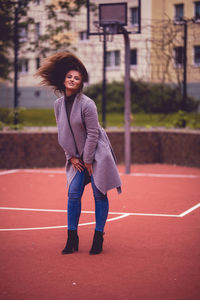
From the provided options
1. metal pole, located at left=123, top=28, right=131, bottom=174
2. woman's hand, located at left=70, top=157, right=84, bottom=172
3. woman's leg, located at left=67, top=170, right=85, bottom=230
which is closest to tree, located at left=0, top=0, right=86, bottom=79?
metal pole, located at left=123, top=28, right=131, bottom=174

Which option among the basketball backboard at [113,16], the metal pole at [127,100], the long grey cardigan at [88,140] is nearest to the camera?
the long grey cardigan at [88,140]

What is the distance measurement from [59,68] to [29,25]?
7516 mm

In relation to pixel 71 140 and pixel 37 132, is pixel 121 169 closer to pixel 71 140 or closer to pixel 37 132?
pixel 37 132

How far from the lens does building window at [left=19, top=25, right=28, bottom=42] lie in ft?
41.7

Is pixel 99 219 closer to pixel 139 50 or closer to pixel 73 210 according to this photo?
pixel 73 210

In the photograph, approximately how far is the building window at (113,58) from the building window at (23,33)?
1930 millimetres

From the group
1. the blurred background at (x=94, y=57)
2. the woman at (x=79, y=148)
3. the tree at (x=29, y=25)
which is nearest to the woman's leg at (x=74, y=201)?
the woman at (x=79, y=148)

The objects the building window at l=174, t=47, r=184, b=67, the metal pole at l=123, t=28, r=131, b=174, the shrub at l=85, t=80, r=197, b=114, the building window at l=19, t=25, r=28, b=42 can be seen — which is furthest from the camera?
the shrub at l=85, t=80, r=197, b=114

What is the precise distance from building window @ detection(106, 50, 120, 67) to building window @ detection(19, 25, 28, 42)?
193 centimetres

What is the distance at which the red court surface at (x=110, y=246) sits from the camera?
4473 mm

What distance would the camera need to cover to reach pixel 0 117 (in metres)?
12.8

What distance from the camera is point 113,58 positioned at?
14.1 meters

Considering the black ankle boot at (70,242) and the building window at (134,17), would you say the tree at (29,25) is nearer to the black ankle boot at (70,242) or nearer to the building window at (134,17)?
the building window at (134,17)

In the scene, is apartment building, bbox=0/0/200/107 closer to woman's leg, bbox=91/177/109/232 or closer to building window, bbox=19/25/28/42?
building window, bbox=19/25/28/42
